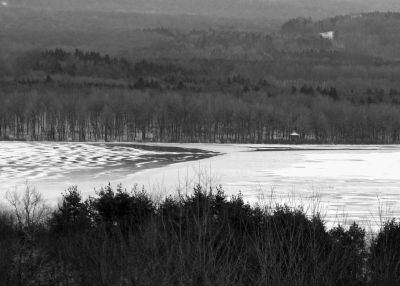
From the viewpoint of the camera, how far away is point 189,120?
453ft

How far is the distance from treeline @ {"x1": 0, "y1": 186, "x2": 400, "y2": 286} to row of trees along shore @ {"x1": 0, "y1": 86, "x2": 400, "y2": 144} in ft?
357

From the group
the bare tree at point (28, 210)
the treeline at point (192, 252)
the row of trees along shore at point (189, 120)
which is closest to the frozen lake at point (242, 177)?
the bare tree at point (28, 210)

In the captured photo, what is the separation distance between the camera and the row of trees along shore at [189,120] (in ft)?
443

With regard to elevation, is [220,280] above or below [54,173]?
above

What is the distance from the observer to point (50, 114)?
143 metres

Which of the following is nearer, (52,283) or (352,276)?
(352,276)

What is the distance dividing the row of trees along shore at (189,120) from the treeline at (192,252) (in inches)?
4285

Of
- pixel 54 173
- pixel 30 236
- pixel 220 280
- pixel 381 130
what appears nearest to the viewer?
pixel 220 280

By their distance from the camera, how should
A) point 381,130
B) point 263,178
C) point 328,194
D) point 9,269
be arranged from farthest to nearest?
1. point 381,130
2. point 263,178
3. point 328,194
4. point 9,269

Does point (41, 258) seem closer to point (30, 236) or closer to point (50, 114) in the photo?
point (30, 236)

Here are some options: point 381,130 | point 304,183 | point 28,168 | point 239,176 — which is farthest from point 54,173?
point 381,130

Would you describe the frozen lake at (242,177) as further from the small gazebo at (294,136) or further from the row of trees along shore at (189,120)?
the row of trees along shore at (189,120)

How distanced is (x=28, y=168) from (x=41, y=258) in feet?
115

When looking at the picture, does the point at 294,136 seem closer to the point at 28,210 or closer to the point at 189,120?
the point at 189,120
